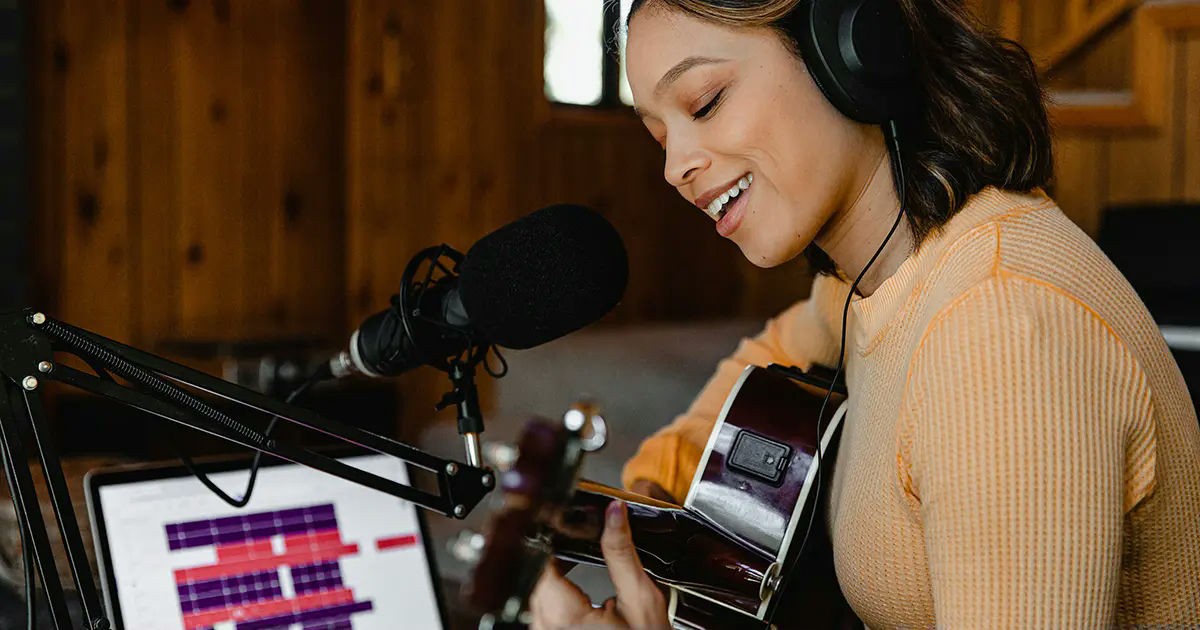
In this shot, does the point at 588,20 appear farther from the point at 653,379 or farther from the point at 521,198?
the point at 653,379

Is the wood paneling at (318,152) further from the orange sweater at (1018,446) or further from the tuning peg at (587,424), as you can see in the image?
the tuning peg at (587,424)

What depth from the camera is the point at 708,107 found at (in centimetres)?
107

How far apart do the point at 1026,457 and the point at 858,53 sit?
380mm

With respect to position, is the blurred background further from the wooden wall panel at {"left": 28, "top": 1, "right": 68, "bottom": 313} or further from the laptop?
the laptop

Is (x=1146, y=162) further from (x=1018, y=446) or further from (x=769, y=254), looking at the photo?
(x=1018, y=446)

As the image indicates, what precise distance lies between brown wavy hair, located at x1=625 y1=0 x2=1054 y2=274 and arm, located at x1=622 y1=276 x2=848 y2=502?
0.40m

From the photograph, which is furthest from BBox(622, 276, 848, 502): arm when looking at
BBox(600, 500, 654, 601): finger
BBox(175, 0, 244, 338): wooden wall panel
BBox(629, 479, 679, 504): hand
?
BBox(175, 0, 244, 338): wooden wall panel

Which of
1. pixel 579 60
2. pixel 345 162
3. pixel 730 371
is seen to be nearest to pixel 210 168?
pixel 345 162

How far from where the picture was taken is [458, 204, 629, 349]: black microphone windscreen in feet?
2.93

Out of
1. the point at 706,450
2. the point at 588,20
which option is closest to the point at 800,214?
the point at 706,450

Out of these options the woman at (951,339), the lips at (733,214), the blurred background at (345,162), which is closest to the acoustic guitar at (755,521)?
the woman at (951,339)

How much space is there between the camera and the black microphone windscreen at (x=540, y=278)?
89 centimetres

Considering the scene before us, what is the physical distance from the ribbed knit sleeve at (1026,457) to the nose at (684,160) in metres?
0.30

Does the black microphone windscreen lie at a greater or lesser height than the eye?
lesser
